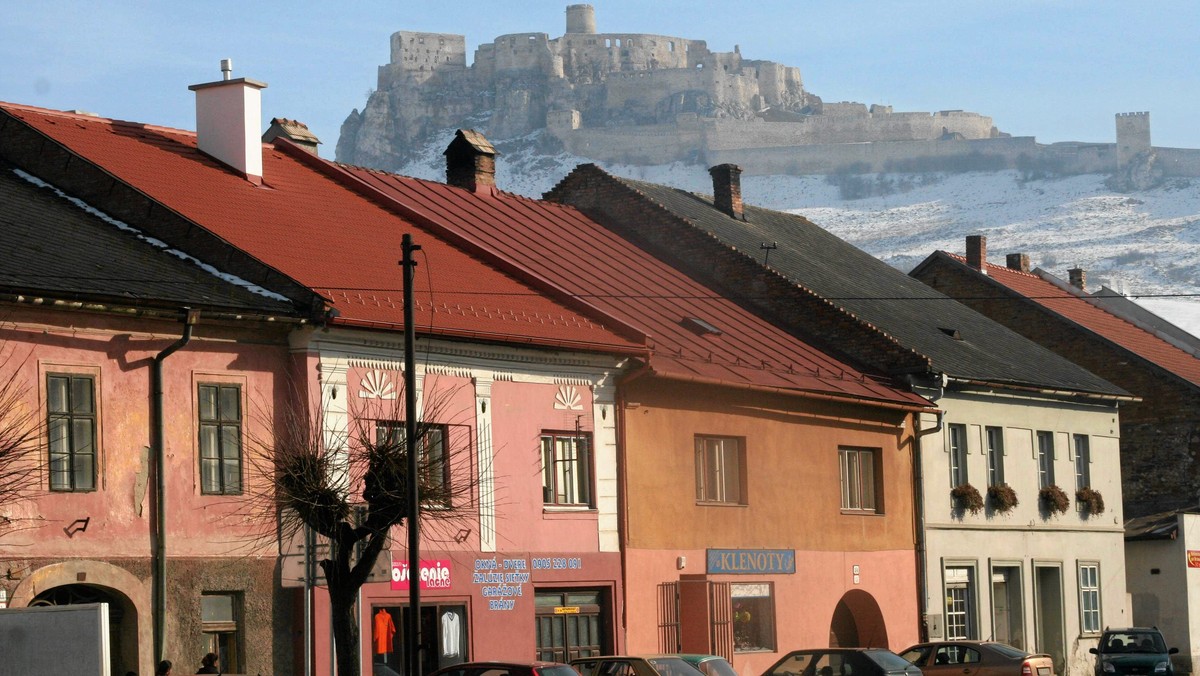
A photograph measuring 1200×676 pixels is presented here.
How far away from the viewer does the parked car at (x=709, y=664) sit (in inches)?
943

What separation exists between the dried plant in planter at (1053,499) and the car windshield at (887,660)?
14426 millimetres

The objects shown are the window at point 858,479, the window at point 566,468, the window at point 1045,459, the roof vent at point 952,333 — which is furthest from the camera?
the roof vent at point 952,333

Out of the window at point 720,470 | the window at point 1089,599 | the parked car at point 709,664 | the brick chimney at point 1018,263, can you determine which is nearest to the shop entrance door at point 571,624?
the window at point 720,470

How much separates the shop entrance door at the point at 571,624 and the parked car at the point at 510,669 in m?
6.42

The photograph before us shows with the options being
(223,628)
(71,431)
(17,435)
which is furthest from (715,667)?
(17,435)

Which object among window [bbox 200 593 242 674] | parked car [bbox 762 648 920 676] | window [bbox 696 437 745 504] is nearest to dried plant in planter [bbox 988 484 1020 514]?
window [bbox 696 437 745 504]

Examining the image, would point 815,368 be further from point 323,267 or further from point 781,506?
point 323,267

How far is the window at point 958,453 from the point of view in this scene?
3797 centimetres

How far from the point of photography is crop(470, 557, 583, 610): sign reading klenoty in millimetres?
26156

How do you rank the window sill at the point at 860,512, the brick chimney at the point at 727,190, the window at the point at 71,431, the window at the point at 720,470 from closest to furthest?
the window at the point at 71,431 → the window at the point at 720,470 → the window sill at the point at 860,512 → the brick chimney at the point at 727,190

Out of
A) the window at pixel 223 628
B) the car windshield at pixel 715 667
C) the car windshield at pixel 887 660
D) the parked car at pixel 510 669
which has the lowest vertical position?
the car windshield at pixel 887 660

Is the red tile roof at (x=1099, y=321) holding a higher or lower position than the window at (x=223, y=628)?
higher

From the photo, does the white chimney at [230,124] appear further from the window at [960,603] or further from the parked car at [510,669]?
the window at [960,603]

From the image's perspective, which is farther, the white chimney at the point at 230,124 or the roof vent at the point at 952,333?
the roof vent at the point at 952,333
